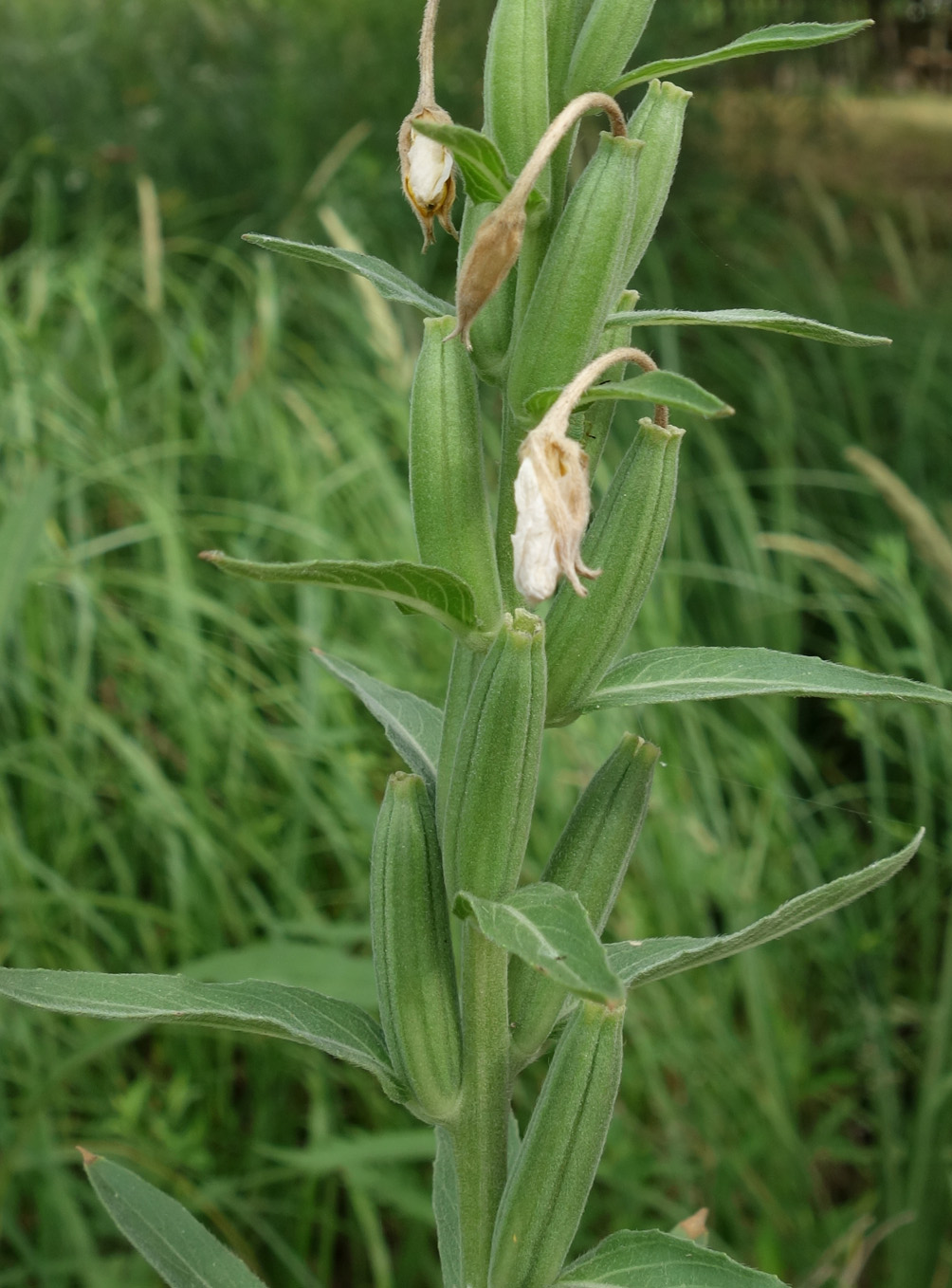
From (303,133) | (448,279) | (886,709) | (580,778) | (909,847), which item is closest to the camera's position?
(909,847)

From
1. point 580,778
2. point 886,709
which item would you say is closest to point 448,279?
point 886,709

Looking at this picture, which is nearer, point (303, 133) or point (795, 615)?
point (795, 615)

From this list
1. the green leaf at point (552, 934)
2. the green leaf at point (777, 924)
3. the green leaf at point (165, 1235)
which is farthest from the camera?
the green leaf at point (165, 1235)

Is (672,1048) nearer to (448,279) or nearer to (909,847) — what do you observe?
(909,847)

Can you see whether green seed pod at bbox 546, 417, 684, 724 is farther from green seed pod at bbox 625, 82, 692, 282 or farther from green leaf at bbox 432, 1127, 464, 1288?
green leaf at bbox 432, 1127, 464, 1288

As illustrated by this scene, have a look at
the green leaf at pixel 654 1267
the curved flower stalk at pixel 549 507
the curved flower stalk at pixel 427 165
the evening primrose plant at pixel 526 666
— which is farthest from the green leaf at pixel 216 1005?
the curved flower stalk at pixel 427 165

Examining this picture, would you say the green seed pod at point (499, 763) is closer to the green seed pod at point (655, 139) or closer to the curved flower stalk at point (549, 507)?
the curved flower stalk at point (549, 507)

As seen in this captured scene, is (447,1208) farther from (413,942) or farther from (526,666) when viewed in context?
(526,666)
